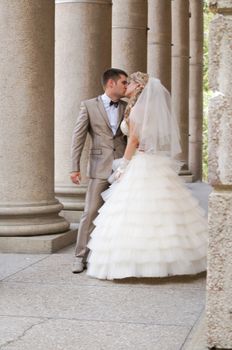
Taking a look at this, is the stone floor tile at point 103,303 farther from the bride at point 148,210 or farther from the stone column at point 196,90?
the stone column at point 196,90

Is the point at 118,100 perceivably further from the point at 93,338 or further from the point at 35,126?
the point at 93,338

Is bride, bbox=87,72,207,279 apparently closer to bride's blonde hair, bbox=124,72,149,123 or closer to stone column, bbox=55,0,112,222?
bride's blonde hair, bbox=124,72,149,123

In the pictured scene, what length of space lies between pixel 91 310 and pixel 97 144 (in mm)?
2986

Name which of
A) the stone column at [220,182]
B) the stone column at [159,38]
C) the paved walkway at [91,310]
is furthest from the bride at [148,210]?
the stone column at [159,38]

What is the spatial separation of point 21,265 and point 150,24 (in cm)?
1573

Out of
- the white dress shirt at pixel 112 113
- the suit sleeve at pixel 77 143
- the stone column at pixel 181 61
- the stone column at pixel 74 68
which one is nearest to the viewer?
the suit sleeve at pixel 77 143

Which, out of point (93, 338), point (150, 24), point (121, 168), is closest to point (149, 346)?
point (93, 338)

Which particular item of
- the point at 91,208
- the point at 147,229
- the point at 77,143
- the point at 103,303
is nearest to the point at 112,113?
the point at 77,143

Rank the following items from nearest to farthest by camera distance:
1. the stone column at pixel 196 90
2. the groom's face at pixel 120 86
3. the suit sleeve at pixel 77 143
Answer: the suit sleeve at pixel 77 143 → the groom's face at pixel 120 86 → the stone column at pixel 196 90

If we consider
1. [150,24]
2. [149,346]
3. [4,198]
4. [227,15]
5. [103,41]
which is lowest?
[149,346]

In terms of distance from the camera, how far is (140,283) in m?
8.70

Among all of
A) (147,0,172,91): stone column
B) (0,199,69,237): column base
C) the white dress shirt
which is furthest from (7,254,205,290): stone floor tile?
(147,0,172,91): stone column

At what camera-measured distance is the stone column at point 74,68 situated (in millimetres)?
13102

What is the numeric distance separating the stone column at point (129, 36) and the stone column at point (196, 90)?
11.7 metres
